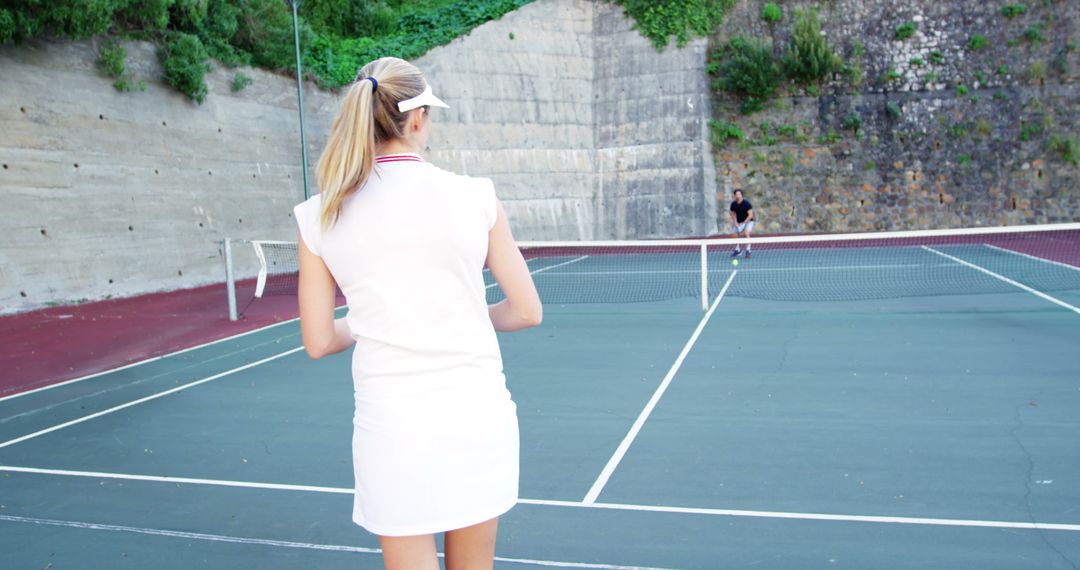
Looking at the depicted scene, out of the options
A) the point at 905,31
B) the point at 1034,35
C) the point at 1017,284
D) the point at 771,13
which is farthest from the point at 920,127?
the point at 1017,284

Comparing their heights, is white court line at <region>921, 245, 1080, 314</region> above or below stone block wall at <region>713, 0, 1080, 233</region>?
below

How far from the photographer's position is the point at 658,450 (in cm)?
515

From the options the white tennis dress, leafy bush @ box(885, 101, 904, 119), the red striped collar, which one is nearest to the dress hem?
the white tennis dress

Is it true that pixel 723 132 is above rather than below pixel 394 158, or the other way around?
above

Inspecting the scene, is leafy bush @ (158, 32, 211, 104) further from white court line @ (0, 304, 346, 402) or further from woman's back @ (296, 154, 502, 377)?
woman's back @ (296, 154, 502, 377)

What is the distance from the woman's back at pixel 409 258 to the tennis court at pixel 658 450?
2.12 metres

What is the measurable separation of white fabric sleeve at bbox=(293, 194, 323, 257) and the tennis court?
2.25m

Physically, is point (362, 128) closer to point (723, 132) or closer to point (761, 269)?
point (761, 269)

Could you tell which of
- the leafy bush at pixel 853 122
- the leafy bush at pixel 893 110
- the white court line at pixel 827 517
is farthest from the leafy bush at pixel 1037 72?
the white court line at pixel 827 517

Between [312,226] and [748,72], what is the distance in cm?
2448

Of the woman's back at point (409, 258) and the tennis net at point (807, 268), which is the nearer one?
the woman's back at point (409, 258)

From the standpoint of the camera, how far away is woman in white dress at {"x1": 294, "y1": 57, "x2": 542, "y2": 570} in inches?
63.9

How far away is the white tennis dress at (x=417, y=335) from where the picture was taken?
5.32 ft

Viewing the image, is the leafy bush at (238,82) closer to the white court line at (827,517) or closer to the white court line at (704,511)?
the white court line at (704,511)
